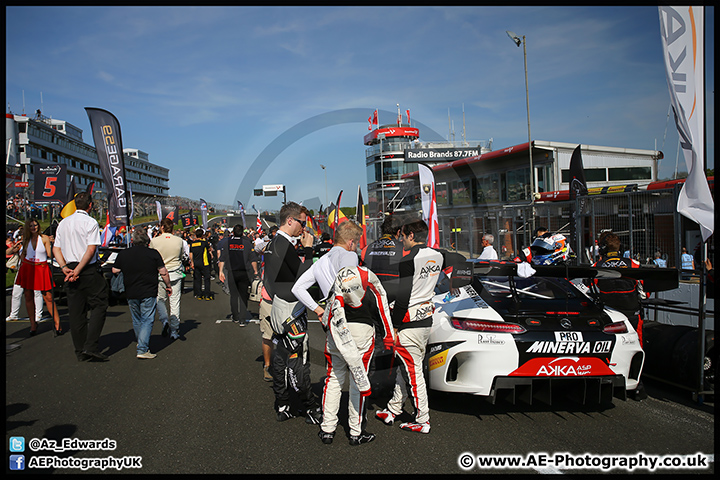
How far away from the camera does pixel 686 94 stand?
473 centimetres

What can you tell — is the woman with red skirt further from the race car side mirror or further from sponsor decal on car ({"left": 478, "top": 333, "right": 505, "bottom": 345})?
sponsor decal on car ({"left": 478, "top": 333, "right": 505, "bottom": 345})

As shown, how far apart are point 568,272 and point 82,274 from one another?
6.06 metres

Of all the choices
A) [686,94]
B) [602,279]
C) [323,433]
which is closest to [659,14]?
[686,94]

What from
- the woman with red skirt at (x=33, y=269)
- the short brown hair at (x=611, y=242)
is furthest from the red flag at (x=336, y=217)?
the short brown hair at (x=611, y=242)

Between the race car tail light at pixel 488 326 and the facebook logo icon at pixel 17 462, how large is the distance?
11.8 feet

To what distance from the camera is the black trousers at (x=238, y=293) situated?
344 inches

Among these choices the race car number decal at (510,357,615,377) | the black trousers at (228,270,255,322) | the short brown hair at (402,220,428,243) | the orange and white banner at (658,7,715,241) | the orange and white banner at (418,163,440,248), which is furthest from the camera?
the black trousers at (228,270,255,322)

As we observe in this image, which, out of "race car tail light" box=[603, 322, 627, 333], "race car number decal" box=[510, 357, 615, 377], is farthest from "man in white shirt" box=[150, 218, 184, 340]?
"race car tail light" box=[603, 322, 627, 333]

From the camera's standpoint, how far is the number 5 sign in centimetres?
1562

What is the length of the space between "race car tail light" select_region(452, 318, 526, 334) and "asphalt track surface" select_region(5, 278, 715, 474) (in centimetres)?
84

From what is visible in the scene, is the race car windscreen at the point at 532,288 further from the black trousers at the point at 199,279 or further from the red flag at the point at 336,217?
the black trousers at the point at 199,279

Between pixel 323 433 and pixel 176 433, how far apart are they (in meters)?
1.27

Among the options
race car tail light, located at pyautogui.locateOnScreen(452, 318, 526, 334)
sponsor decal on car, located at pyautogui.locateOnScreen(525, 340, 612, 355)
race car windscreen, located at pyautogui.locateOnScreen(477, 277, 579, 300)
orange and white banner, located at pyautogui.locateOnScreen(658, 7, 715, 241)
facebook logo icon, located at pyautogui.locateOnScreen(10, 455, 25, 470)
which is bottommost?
facebook logo icon, located at pyautogui.locateOnScreen(10, 455, 25, 470)
